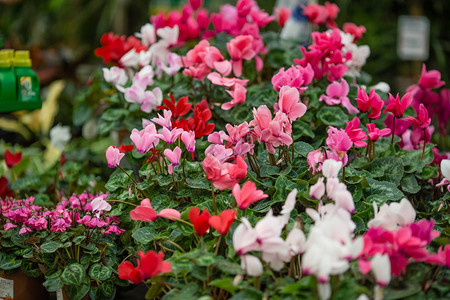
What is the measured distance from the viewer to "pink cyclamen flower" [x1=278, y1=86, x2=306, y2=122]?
136 centimetres

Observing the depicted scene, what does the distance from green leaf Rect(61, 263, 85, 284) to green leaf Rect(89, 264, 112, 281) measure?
0.03 metres

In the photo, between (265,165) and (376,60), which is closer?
(265,165)

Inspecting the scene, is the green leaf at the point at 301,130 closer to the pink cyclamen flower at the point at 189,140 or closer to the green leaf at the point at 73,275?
the pink cyclamen flower at the point at 189,140

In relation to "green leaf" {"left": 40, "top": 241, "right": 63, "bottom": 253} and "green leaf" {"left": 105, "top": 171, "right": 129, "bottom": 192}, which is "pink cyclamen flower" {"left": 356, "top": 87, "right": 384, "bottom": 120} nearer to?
"green leaf" {"left": 105, "top": 171, "right": 129, "bottom": 192}

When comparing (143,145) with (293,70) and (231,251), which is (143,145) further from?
(293,70)

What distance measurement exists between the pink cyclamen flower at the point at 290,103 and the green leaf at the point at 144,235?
454 mm

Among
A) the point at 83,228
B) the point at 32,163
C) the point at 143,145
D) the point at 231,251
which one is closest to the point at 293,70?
the point at 143,145

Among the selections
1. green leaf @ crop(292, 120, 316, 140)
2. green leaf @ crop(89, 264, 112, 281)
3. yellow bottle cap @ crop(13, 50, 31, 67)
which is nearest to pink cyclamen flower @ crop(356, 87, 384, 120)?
green leaf @ crop(292, 120, 316, 140)

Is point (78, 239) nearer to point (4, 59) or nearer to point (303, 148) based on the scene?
point (303, 148)

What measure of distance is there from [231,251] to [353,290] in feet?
0.95

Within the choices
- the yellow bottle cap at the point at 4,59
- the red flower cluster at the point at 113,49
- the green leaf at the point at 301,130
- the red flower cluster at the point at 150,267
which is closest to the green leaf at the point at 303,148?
the green leaf at the point at 301,130

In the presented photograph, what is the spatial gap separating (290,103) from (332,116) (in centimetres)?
50

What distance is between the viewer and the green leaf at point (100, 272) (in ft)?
4.71

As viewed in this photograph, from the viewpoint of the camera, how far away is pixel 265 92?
6.31 feet
